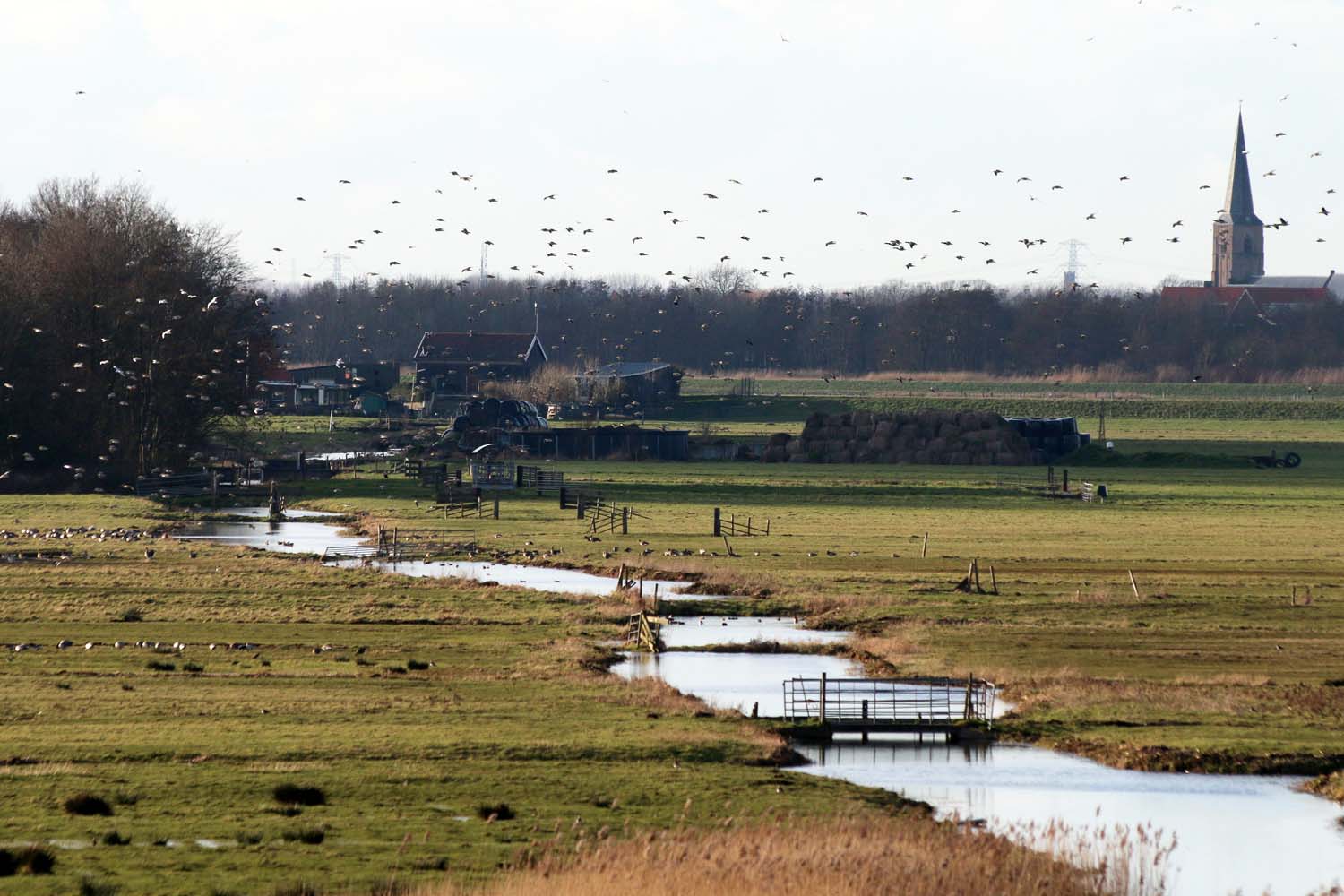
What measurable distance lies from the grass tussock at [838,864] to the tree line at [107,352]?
246 feet

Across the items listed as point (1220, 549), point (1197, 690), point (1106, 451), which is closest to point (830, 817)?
point (1197, 690)

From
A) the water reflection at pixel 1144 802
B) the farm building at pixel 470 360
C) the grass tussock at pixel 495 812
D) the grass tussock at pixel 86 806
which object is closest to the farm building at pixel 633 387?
the farm building at pixel 470 360

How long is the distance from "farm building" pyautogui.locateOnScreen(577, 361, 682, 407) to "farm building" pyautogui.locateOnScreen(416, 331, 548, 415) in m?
17.2

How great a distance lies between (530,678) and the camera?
3769 centimetres

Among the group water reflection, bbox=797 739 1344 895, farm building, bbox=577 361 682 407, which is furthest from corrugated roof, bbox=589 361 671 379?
water reflection, bbox=797 739 1344 895

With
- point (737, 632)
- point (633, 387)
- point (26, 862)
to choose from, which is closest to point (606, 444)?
point (633, 387)

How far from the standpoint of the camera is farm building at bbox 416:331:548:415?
188 metres

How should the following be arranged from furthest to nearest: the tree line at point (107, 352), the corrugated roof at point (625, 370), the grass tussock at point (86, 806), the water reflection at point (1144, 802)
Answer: the corrugated roof at point (625, 370)
the tree line at point (107, 352)
the water reflection at point (1144, 802)
the grass tussock at point (86, 806)

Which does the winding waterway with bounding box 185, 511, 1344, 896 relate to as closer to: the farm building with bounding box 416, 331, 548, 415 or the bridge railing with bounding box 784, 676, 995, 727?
the bridge railing with bounding box 784, 676, 995, 727

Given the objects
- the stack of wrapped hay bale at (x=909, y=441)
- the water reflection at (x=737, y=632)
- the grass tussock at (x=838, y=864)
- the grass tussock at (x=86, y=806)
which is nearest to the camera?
the grass tussock at (x=838, y=864)

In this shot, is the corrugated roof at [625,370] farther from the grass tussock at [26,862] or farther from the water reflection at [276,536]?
the grass tussock at [26,862]

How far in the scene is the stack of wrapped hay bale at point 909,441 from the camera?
124 m

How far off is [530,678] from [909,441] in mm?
91196

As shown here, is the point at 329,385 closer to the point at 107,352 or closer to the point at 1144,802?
the point at 107,352
